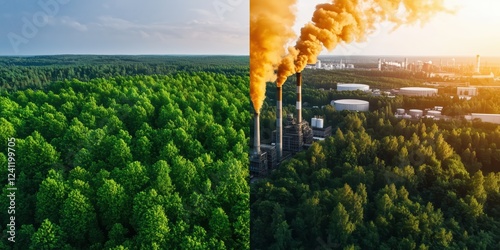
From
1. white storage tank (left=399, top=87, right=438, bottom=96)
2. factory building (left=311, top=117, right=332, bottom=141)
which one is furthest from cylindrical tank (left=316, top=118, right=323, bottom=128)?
white storage tank (left=399, top=87, right=438, bottom=96)

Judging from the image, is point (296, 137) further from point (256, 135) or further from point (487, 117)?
point (487, 117)

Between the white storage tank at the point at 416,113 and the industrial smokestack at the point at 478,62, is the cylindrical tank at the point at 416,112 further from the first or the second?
the industrial smokestack at the point at 478,62

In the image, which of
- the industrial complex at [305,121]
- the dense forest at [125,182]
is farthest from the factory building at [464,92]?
the dense forest at [125,182]

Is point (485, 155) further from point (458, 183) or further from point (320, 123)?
point (320, 123)

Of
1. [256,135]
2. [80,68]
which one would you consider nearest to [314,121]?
[256,135]

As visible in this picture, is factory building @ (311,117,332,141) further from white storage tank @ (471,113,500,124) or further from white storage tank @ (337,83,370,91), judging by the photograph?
white storage tank @ (471,113,500,124)
